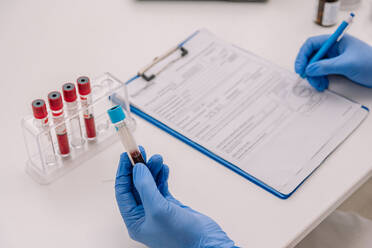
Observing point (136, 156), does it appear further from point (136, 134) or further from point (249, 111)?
point (249, 111)

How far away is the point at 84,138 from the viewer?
→ 101 cm

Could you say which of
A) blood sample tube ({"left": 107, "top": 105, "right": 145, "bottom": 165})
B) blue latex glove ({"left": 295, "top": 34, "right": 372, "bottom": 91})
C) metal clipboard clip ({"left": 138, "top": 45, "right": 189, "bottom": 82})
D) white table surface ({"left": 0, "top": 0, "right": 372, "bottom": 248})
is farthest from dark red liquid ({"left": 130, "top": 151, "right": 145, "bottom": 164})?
blue latex glove ({"left": 295, "top": 34, "right": 372, "bottom": 91})

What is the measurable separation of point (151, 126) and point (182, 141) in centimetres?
8

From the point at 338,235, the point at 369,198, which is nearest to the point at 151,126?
the point at 338,235

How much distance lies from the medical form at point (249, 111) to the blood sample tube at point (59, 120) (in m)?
0.19

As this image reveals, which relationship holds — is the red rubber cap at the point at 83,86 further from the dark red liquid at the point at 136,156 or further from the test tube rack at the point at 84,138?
the dark red liquid at the point at 136,156

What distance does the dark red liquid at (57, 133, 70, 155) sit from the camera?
95 centimetres

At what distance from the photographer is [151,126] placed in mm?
1045

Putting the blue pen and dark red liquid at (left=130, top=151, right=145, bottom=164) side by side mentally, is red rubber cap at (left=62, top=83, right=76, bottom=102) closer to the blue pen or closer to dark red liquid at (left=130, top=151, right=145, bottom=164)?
dark red liquid at (left=130, top=151, right=145, bottom=164)

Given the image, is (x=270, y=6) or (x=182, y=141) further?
(x=270, y=6)

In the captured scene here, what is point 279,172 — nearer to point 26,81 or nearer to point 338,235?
point 338,235

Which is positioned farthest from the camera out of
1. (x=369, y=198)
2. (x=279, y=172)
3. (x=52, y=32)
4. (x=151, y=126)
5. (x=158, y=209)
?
(x=369, y=198)

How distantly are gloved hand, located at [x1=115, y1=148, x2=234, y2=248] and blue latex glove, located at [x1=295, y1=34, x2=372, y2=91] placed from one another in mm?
448

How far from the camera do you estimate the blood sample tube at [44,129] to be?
2.91 ft
